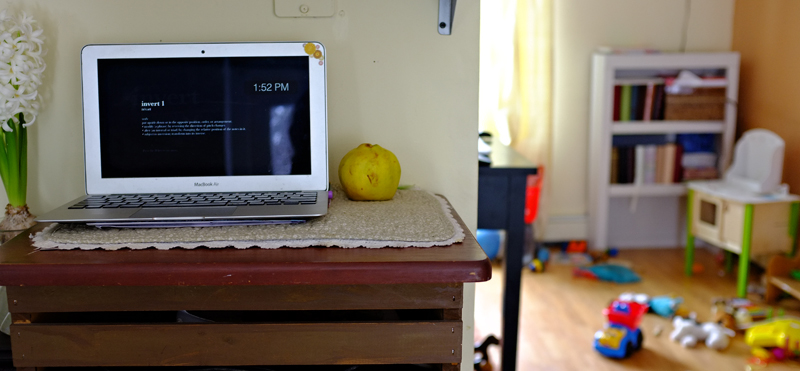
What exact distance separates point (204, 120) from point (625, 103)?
8.48ft

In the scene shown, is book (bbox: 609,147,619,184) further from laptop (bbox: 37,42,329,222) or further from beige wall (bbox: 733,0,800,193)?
laptop (bbox: 37,42,329,222)

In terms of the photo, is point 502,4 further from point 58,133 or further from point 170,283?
point 170,283

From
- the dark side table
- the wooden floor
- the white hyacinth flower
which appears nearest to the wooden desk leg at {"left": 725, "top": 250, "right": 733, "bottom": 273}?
the wooden floor

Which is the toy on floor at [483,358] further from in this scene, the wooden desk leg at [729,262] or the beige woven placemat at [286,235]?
the wooden desk leg at [729,262]

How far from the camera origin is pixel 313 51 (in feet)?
3.28

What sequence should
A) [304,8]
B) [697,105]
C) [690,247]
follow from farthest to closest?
[697,105] < [690,247] < [304,8]

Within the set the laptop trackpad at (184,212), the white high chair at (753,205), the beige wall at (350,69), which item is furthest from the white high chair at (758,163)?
the laptop trackpad at (184,212)

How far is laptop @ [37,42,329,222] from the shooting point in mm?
1003

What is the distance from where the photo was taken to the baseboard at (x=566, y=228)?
136 inches

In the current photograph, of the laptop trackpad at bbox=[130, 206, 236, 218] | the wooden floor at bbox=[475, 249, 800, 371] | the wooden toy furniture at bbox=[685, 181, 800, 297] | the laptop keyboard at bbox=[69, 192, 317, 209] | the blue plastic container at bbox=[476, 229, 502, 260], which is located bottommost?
the wooden floor at bbox=[475, 249, 800, 371]

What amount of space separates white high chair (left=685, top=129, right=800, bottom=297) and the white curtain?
81cm

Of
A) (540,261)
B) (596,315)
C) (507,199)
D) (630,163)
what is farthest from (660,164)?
(507,199)

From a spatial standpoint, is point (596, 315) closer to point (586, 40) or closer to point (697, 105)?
point (697, 105)

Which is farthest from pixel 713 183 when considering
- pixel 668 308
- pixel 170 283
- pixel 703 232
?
pixel 170 283
